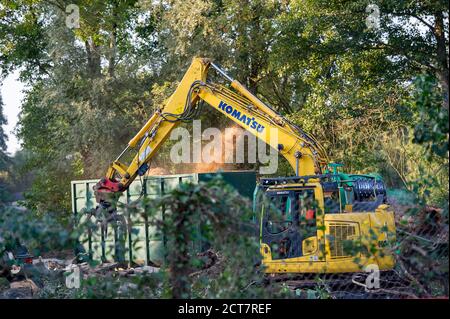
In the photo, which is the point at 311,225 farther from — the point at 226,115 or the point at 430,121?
the point at 226,115

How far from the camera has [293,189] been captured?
10422 millimetres

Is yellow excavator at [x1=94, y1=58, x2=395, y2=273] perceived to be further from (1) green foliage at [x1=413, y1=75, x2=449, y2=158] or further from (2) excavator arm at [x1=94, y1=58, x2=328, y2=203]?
(1) green foliage at [x1=413, y1=75, x2=449, y2=158]

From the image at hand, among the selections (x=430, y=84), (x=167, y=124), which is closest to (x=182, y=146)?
(x=167, y=124)

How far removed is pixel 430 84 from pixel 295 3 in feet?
48.2

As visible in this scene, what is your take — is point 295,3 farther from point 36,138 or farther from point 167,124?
point 36,138

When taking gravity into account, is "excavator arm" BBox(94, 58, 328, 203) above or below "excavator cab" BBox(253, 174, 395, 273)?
above

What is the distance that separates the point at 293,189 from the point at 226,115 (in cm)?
314

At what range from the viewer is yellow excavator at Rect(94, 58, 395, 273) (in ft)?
31.5

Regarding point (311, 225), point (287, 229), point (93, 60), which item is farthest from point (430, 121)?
point (93, 60)

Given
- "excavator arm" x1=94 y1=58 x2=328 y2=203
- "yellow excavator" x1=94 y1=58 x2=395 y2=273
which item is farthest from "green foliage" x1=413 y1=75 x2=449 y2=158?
"excavator arm" x1=94 y1=58 x2=328 y2=203

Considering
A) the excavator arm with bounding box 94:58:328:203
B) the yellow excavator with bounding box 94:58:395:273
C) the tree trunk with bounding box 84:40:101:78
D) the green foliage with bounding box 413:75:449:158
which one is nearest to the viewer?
the green foliage with bounding box 413:75:449:158

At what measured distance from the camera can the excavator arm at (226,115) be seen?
12.0m

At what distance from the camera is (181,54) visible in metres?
23.5
